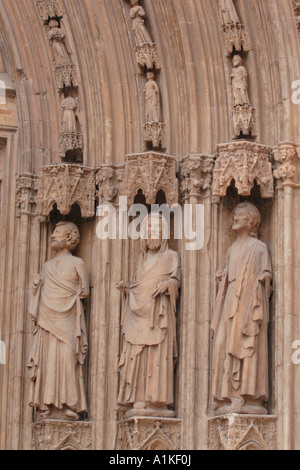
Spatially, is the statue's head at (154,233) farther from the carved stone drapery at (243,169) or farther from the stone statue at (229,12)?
the stone statue at (229,12)

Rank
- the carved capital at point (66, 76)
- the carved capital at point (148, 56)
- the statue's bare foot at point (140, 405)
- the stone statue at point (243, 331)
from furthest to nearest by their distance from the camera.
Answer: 1. the carved capital at point (66, 76)
2. the carved capital at point (148, 56)
3. the statue's bare foot at point (140, 405)
4. the stone statue at point (243, 331)

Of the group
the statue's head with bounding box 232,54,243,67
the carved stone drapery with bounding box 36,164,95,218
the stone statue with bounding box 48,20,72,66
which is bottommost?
the carved stone drapery with bounding box 36,164,95,218

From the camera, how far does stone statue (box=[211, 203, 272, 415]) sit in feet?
40.9

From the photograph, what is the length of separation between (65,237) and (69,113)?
1.19 m

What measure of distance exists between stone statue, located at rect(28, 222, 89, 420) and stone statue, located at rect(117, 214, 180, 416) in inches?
16.5

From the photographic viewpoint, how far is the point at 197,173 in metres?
13.2

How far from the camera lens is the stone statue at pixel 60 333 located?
1298cm

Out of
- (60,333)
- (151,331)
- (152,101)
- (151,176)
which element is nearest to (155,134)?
(152,101)

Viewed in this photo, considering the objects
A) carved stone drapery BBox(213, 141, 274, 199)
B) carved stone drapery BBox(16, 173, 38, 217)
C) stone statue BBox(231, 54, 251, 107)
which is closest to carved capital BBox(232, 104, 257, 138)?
stone statue BBox(231, 54, 251, 107)

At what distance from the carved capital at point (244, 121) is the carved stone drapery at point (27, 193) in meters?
2.02

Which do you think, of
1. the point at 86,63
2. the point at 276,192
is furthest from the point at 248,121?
the point at 86,63

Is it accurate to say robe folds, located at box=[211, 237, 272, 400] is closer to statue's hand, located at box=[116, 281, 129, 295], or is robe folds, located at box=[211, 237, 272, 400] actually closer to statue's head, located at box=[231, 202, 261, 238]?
statue's head, located at box=[231, 202, 261, 238]

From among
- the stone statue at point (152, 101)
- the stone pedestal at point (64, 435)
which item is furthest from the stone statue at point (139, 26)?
the stone pedestal at point (64, 435)

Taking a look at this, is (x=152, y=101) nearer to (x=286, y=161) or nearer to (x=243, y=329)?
(x=286, y=161)
